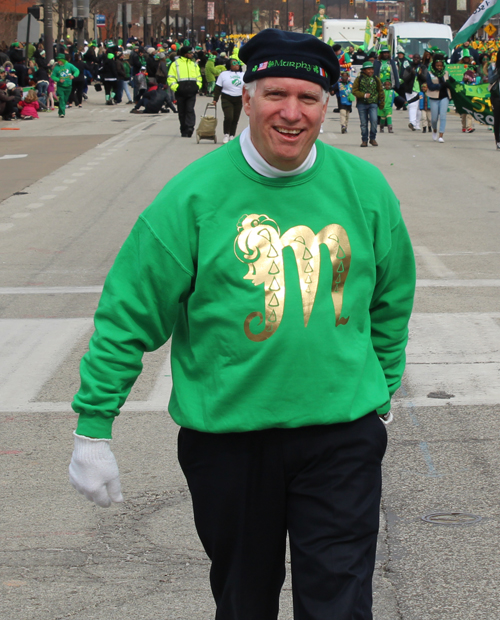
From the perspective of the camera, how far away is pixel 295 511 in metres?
2.53

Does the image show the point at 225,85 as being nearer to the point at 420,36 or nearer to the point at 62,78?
the point at 62,78

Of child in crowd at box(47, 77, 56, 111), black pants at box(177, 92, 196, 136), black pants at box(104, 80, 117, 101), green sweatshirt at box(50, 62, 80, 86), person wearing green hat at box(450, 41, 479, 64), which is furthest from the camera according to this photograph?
person wearing green hat at box(450, 41, 479, 64)

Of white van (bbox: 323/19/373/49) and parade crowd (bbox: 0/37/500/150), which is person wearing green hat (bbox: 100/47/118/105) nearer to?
parade crowd (bbox: 0/37/500/150)

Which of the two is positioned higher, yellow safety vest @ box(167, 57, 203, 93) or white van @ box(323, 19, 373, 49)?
white van @ box(323, 19, 373, 49)

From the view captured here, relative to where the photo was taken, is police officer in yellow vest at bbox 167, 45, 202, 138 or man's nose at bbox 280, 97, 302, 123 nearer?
man's nose at bbox 280, 97, 302, 123

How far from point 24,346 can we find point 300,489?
4720 millimetres

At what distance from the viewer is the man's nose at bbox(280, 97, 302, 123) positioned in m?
2.49

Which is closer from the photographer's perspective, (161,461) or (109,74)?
(161,461)

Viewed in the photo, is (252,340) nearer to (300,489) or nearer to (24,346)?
(300,489)

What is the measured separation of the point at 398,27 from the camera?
45.3m

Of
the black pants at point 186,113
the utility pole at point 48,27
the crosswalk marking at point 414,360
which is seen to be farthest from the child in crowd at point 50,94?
the crosswalk marking at point 414,360

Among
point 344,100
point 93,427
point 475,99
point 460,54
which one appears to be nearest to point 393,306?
point 93,427

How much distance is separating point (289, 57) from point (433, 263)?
7.28 m

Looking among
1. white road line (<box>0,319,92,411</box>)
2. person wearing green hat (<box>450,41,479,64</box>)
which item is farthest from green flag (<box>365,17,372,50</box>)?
white road line (<box>0,319,92,411</box>)
